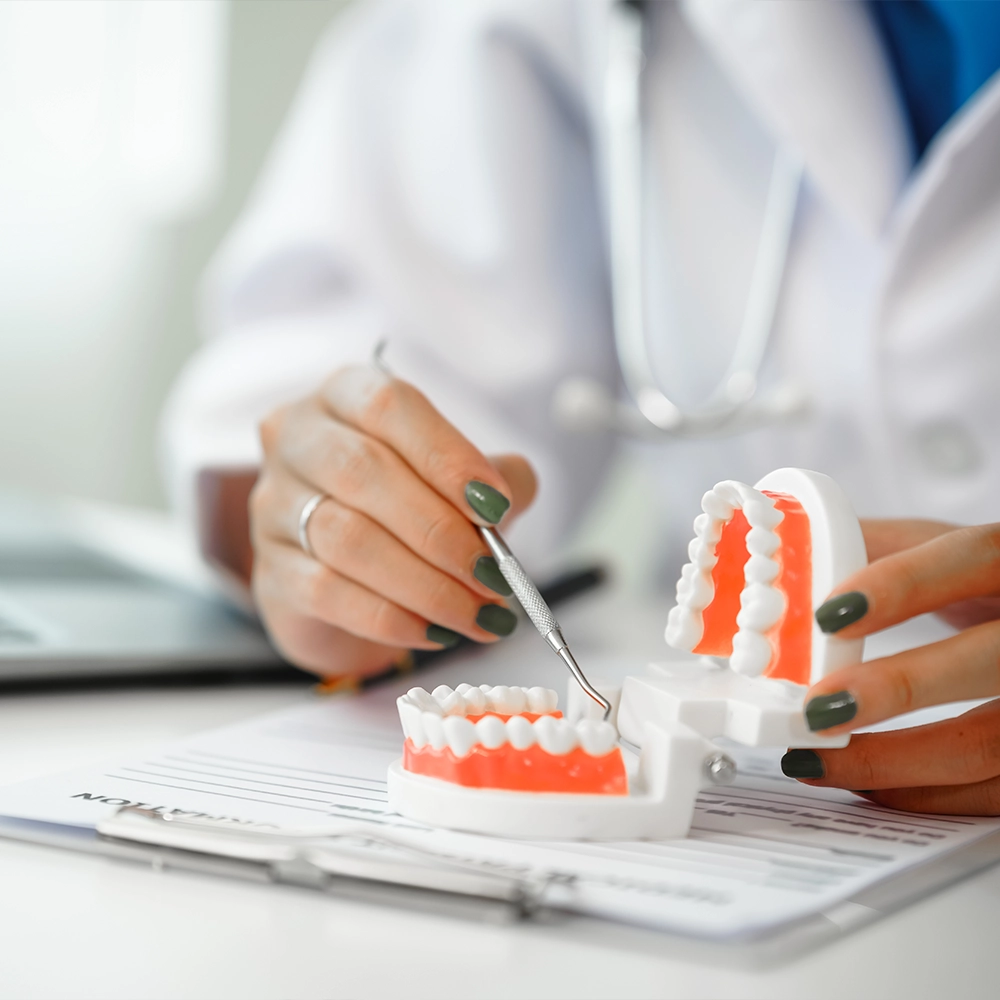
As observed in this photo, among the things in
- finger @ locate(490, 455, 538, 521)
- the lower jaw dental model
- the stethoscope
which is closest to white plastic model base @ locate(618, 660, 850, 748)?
the lower jaw dental model

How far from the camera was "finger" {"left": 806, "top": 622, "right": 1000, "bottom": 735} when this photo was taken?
32 cm

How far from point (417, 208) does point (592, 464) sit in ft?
0.90

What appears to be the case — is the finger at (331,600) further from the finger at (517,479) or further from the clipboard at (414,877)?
the clipboard at (414,877)

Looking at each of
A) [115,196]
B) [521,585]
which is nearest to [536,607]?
[521,585]

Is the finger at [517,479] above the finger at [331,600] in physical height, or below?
above

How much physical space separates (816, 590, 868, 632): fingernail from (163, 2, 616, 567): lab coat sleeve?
20.7 inches

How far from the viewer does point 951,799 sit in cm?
37

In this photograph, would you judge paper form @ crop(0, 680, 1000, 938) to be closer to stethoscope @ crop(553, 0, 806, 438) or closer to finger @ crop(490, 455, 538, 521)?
finger @ crop(490, 455, 538, 521)

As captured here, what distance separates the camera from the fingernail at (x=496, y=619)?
432mm

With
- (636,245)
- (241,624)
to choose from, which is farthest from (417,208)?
(241,624)

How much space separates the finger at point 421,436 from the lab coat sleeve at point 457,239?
1.07 ft

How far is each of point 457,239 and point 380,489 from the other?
50 cm

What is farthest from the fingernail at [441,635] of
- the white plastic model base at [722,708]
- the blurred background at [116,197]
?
the blurred background at [116,197]

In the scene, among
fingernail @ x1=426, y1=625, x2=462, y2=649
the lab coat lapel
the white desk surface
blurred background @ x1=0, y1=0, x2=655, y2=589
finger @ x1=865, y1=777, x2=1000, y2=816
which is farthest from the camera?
blurred background @ x1=0, y1=0, x2=655, y2=589
